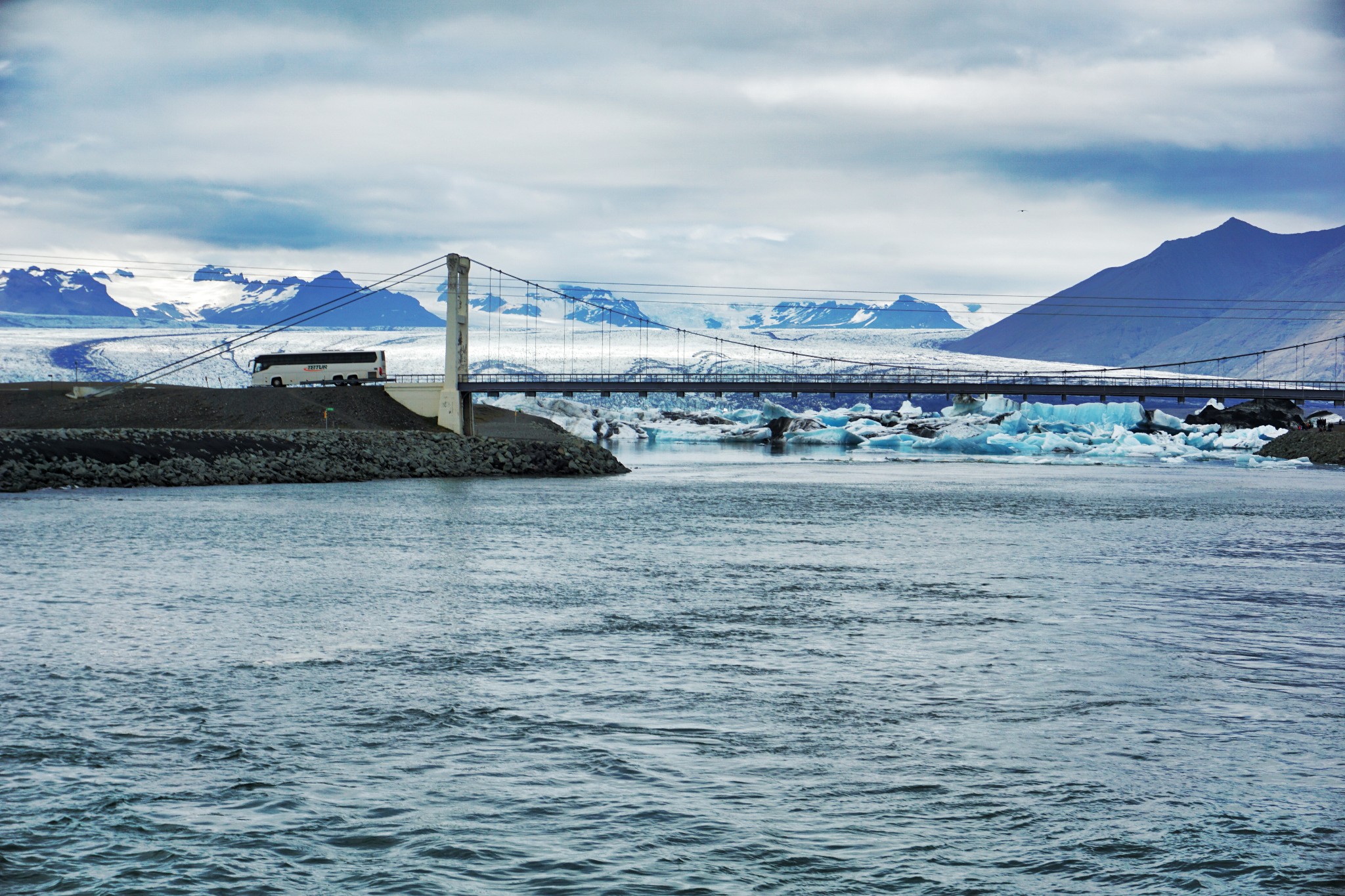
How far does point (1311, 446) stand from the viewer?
255 ft

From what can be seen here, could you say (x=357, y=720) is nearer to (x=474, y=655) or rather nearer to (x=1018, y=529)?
(x=474, y=655)

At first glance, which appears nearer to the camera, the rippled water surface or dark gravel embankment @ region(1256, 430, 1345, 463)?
the rippled water surface

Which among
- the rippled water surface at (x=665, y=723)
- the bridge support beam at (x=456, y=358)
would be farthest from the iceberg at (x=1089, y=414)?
the rippled water surface at (x=665, y=723)

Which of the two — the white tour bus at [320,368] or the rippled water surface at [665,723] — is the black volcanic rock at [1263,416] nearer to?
the white tour bus at [320,368]

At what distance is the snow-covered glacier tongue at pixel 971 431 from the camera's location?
9325 centimetres

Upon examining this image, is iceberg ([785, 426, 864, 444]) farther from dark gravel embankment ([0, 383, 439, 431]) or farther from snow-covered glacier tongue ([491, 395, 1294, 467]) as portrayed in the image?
dark gravel embankment ([0, 383, 439, 431])

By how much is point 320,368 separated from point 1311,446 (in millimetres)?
63045

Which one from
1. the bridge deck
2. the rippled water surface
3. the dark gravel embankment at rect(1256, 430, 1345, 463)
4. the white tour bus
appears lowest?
the rippled water surface

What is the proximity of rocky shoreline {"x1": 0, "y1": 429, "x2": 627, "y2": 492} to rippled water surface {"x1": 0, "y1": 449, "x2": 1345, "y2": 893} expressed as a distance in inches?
889

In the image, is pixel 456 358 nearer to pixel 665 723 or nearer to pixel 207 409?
pixel 207 409

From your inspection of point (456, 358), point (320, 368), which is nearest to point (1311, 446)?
point (456, 358)

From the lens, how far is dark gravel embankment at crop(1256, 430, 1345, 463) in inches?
2953

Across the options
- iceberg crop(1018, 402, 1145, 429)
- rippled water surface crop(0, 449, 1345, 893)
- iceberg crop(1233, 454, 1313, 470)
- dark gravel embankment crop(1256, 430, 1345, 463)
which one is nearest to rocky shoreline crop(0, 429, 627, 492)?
rippled water surface crop(0, 449, 1345, 893)

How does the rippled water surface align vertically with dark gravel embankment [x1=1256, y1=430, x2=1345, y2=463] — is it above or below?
below
